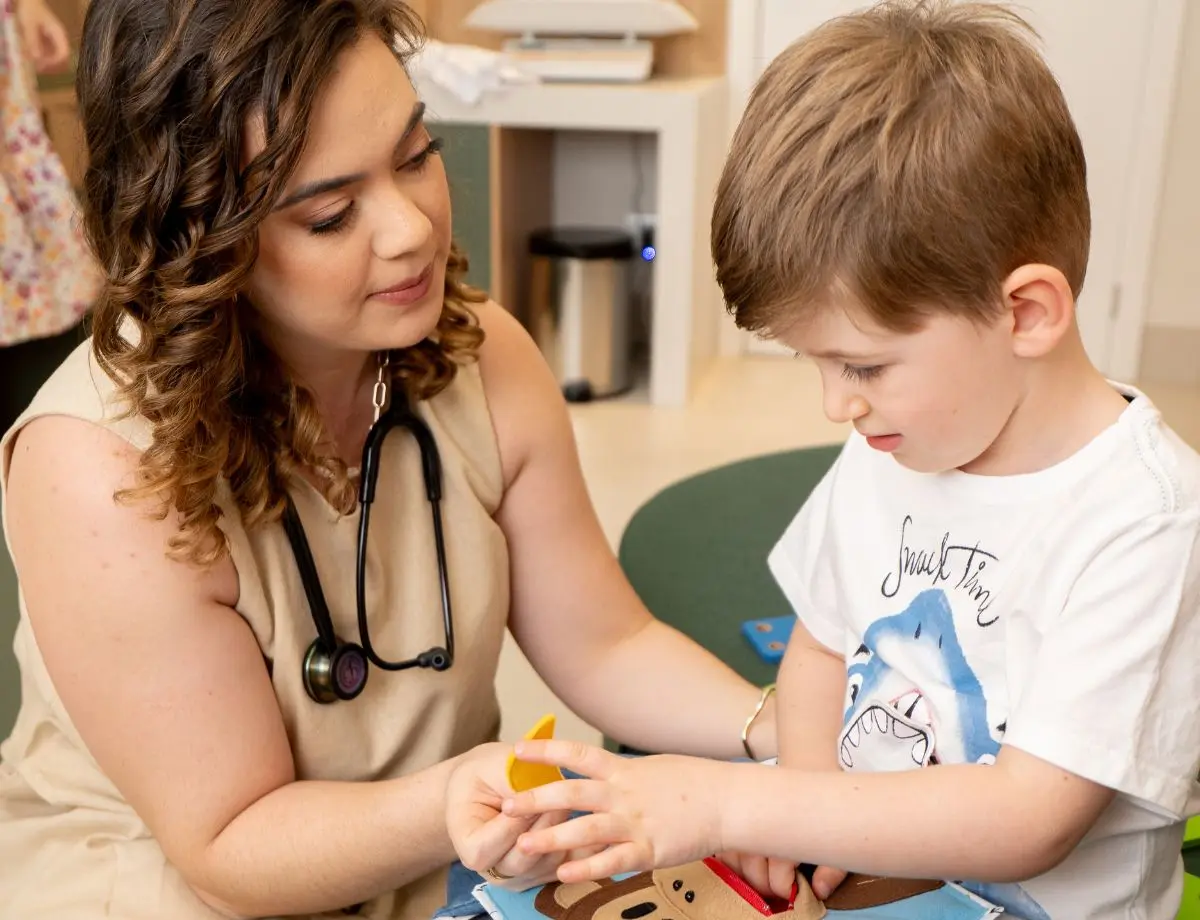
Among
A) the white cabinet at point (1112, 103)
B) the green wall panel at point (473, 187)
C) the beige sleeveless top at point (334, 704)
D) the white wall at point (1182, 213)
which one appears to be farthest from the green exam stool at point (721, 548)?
the white wall at point (1182, 213)

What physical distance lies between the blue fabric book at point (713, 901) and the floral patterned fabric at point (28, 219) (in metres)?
2.05

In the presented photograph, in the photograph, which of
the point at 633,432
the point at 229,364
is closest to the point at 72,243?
the point at 633,432

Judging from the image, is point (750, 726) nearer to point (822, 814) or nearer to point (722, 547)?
point (822, 814)

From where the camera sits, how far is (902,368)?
826 millimetres

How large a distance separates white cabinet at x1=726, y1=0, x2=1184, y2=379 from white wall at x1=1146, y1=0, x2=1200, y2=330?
0.03 metres

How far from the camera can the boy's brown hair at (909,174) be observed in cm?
78

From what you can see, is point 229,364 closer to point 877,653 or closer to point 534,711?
point 877,653

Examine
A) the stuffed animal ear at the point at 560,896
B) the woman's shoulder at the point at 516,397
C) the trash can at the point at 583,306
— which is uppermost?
the woman's shoulder at the point at 516,397

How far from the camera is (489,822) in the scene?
0.88 m

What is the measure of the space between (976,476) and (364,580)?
0.49 meters

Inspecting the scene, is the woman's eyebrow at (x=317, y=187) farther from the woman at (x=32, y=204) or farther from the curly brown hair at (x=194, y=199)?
the woman at (x=32, y=204)

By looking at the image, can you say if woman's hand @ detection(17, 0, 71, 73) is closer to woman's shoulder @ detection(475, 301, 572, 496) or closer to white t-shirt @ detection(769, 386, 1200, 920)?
woman's shoulder @ detection(475, 301, 572, 496)

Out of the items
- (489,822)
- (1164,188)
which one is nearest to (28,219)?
(489,822)

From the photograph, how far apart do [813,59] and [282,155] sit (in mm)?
364
